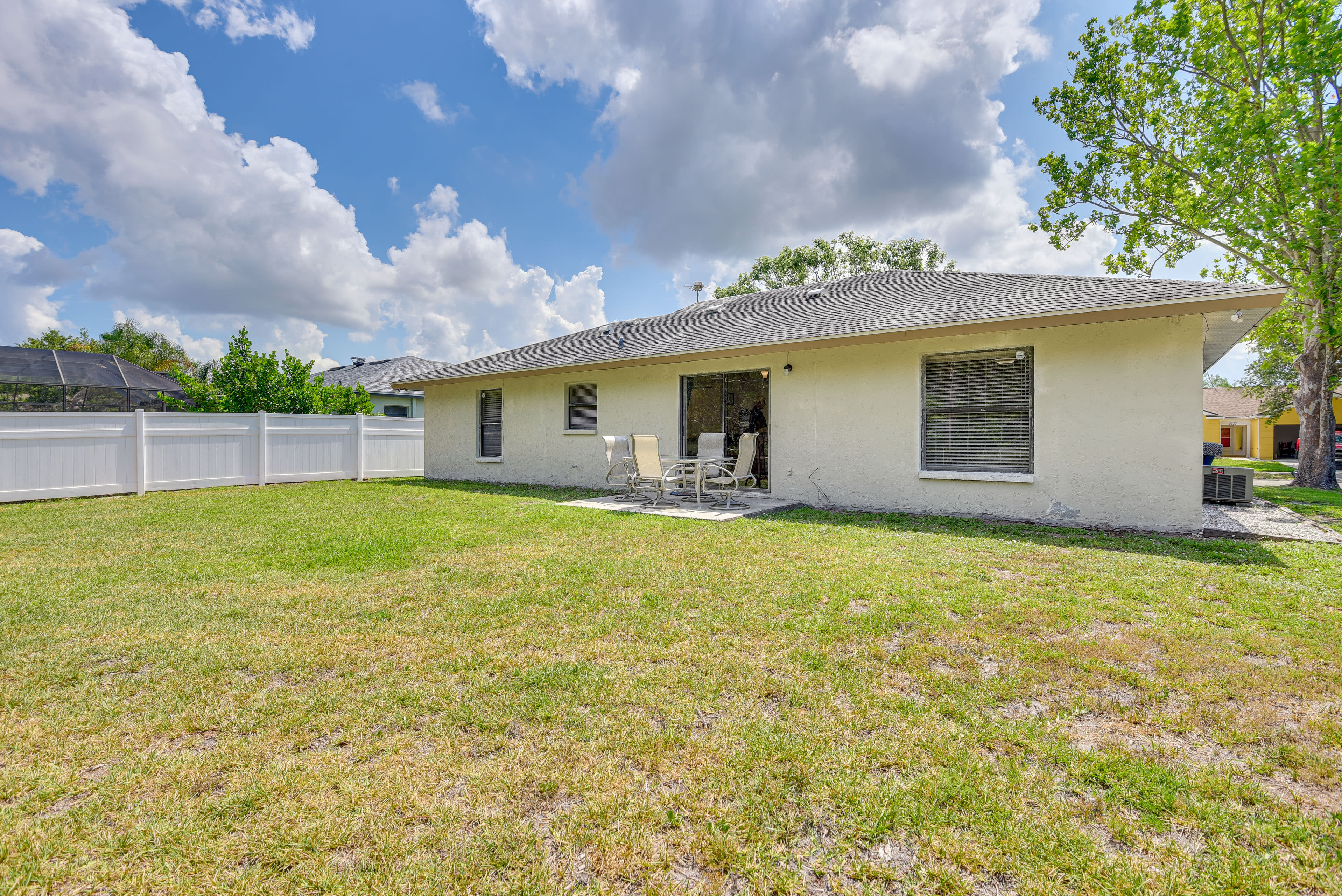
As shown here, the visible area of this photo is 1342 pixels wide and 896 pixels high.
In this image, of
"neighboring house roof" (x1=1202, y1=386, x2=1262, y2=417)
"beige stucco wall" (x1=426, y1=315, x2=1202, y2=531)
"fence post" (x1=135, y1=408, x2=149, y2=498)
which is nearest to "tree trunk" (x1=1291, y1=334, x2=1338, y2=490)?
"beige stucco wall" (x1=426, y1=315, x2=1202, y2=531)

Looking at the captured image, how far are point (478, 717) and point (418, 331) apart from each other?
28.4m

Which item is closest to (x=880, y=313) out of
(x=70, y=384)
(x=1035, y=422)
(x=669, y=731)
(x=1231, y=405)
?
(x=1035, y=422)

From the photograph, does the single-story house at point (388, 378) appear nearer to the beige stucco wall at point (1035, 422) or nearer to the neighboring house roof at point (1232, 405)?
the beige stucco wall at point (1035, 422)

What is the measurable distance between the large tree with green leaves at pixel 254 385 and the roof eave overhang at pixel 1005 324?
9.75 m

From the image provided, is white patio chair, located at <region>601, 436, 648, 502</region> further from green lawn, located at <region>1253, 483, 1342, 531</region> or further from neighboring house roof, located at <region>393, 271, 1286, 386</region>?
green lawn, located at <region>1253, 483, 1342, 531</region>

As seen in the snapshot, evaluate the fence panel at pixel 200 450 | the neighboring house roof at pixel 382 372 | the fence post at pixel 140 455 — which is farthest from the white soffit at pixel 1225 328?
→ the neighboring house roof at pixel 382 372

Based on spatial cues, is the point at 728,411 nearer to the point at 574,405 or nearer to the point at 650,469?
the point at 650,469

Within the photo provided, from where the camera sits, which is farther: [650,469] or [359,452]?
[359,452]

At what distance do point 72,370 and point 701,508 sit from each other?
21.3 meters

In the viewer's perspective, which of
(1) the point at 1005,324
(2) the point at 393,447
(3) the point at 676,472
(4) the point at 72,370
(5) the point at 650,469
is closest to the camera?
(1) the point at 1005,324

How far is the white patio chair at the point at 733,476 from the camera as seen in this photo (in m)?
9.28

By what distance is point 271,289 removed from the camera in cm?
2283

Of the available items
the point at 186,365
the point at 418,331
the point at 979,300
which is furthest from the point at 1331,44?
the point at 186,365

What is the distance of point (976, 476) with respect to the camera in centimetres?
820
